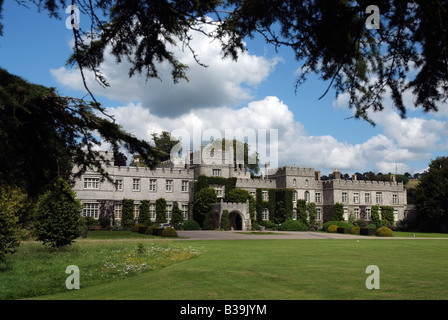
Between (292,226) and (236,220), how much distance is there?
5693 mm

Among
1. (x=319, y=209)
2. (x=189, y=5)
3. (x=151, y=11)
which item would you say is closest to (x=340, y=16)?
(x=189, y=5)

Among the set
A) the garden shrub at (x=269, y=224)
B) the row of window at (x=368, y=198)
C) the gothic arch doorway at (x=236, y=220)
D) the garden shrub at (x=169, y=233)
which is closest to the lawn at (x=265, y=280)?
the garden shrub at (x=169, y=233)

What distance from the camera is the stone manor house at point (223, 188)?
128 feet

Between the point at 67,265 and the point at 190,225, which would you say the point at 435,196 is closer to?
the point at 190,225

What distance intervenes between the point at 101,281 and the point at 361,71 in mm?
8252

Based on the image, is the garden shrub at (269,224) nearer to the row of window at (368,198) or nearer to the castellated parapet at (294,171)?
the castellated parapet at (294,171)

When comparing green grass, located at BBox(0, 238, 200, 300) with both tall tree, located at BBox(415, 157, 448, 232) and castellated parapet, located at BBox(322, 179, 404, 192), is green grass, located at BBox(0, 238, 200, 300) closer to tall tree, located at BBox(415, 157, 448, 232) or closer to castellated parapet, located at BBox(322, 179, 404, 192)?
castellated parapet, located at BBox(322, 179, 404, 192)

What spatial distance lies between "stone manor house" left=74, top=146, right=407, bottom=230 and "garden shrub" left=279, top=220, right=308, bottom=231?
348 cm

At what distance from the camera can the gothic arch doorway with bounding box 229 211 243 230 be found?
42.3 metres

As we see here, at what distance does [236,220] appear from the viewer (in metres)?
42.8

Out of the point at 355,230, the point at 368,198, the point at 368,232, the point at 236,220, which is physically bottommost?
the point at 368,232

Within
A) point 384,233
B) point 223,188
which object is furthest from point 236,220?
point 384,233

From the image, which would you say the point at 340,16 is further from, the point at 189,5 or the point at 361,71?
the point at 189,5

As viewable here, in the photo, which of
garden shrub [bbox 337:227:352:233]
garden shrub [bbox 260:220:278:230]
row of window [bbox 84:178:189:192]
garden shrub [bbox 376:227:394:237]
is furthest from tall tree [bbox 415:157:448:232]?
row of window [bbox 84:178:189:192]
